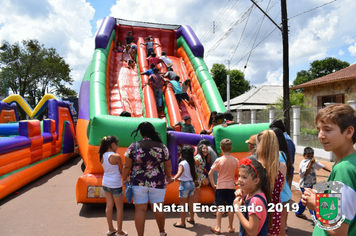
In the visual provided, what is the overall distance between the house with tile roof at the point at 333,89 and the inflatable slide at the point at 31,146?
14.5 meters

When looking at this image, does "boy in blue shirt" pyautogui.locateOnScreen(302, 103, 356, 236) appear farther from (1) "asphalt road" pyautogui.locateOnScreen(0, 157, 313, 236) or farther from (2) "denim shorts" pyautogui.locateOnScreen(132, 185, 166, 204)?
(1) "asphalt road" pyautogui.locateOnScreen(0, 157, 313, 236)

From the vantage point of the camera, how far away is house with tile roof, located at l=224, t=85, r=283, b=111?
989 inches

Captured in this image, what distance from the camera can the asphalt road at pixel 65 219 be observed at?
12.1 feet

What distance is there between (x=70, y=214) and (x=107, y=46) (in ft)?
21.2

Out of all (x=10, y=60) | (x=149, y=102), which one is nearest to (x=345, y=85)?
(x=149, y=102)

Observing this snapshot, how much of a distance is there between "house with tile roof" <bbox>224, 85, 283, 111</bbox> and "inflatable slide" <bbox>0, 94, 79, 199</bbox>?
59.3ft

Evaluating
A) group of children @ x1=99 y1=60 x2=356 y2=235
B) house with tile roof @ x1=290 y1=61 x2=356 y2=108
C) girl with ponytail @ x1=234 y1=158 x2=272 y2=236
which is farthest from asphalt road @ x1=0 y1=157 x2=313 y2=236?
house with tile roof @ x1=290 y1=61 x2=356 y2=108

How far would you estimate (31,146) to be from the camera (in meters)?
6.30

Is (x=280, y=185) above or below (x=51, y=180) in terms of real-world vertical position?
above

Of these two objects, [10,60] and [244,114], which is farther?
[10,60]

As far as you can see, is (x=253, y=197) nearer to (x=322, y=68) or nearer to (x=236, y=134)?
(x=236, y=134)

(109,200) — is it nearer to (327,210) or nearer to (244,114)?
(327,210)

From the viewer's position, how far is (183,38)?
446 inches

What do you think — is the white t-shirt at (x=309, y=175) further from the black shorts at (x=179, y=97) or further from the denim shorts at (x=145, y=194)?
the black shorts at (x=179, y=97)
